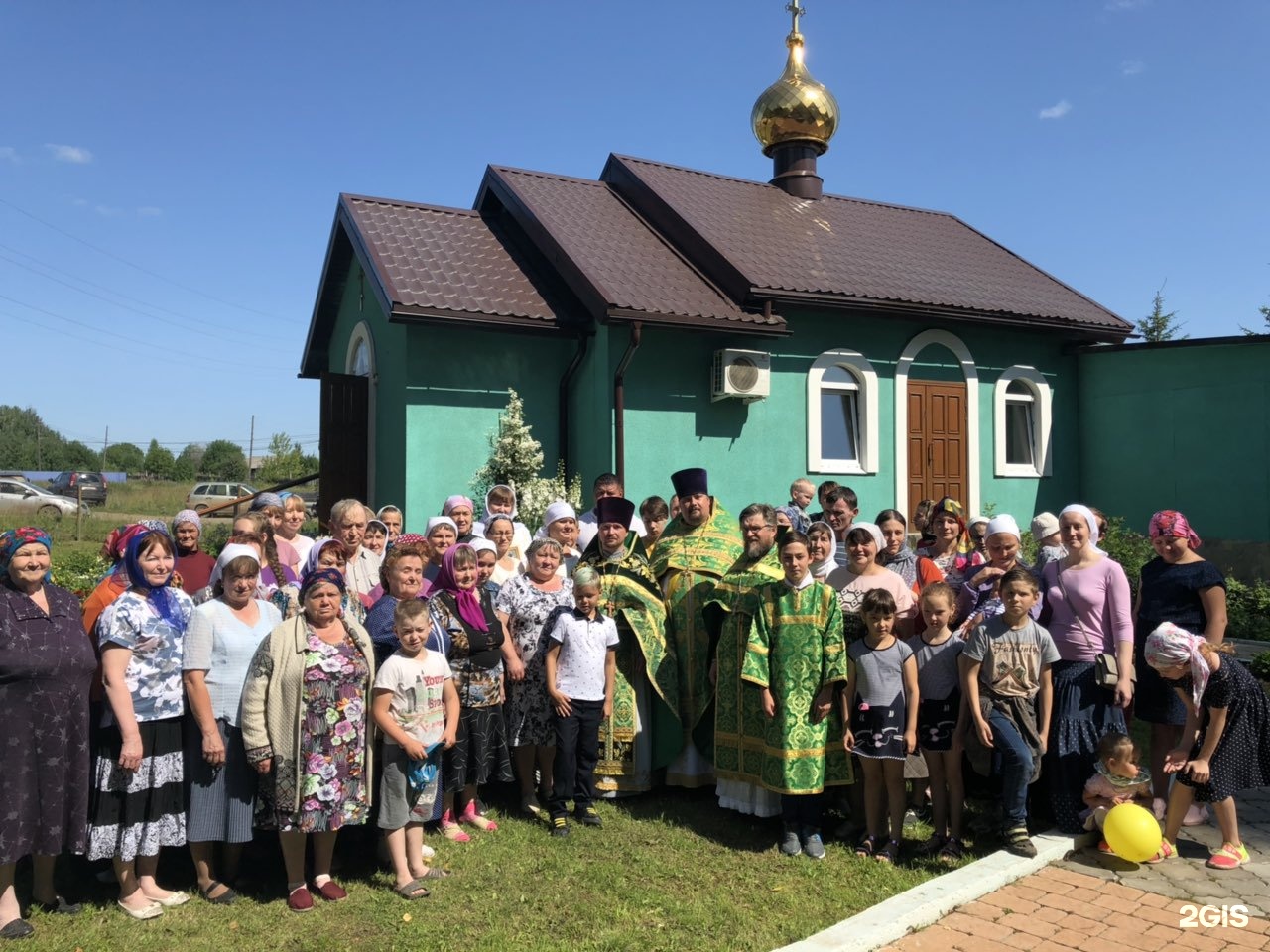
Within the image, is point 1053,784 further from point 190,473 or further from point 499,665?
point 190,473

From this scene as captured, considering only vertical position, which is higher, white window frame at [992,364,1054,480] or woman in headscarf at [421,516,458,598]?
white window frame at [992,364,1054,480]

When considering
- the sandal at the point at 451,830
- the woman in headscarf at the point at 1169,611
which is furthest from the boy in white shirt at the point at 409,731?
the woman in headscarf at the point at 1169,611

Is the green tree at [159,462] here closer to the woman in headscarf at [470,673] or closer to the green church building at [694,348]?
the green church building at [694,348]

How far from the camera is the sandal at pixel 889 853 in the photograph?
4883 mm

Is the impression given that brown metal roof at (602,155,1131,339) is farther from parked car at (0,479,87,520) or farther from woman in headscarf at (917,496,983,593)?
parked car at (0,479,87,520)

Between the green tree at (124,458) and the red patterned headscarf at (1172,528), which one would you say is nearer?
the red patterned headscarf at (1172,528)

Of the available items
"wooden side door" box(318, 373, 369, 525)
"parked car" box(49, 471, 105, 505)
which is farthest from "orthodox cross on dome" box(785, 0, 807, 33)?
"parked car" box(49, 471, 105, 505)

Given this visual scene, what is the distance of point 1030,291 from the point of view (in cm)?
1475

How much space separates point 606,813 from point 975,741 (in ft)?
6.82

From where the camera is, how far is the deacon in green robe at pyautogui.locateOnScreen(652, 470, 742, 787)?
5.84 meters

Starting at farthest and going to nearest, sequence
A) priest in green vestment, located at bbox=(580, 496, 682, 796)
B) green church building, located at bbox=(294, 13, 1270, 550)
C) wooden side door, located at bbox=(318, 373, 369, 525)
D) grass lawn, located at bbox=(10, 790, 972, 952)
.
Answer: wooden side door, located at bbox=(318, 373, 369, 525) < green church building, located at bbox=(294, 13, 1270, 550) < priest in green vestment, located at bbox=(580, 496, 682, 796) < grass lawn, located at bbox=(10, 790, 972, 952)

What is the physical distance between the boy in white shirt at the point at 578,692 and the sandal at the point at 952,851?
180 centimetres

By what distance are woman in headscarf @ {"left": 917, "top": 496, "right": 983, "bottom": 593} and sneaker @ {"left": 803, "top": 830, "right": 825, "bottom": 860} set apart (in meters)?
1.67

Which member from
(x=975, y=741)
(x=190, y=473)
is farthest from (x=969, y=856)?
(x=190, y=473)
